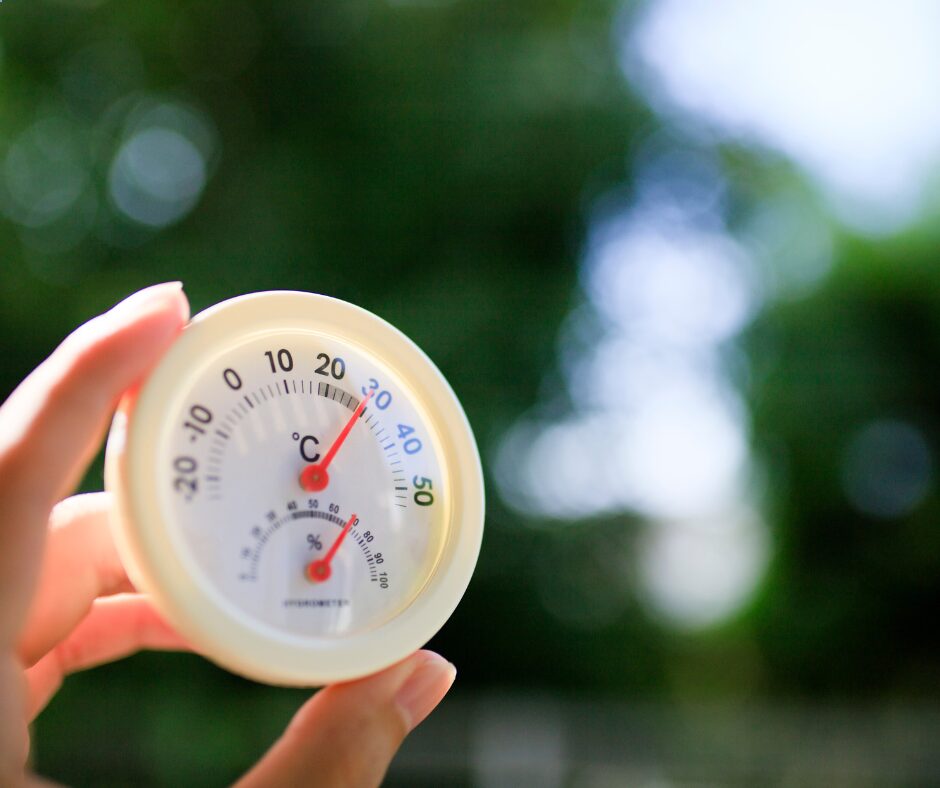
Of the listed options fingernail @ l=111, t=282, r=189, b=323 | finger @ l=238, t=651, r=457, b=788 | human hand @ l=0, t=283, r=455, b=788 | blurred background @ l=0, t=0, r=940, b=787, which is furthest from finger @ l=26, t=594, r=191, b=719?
blurred background @ l=0, t=0, r=940, b=787

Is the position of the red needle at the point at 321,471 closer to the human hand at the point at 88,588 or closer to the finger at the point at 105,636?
the human hand at the point at 88,588

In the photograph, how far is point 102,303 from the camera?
337cm

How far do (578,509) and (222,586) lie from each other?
339cm

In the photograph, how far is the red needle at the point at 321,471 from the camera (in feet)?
2.42

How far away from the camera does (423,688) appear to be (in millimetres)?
747

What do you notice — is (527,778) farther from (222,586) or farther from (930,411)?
(222,586)

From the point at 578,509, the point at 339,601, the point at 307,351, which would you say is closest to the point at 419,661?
the point at 339,601

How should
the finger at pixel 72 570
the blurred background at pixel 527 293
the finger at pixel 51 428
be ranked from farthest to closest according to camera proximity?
the blurred background at pixel 527 293, the finger at pixel 72 570, the finger at pixel 51 428

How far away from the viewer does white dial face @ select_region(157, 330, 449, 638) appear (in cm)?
69

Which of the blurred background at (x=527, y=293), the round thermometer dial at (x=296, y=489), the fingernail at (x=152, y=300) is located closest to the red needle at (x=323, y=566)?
the round thermometer dial at (x=296, y=489)

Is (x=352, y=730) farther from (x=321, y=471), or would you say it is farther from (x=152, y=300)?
(x=152, y=300)

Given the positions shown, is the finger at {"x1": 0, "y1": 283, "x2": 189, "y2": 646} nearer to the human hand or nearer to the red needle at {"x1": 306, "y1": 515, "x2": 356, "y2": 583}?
the human hand

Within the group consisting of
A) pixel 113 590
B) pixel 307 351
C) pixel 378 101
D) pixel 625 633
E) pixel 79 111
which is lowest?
pixel 625 633

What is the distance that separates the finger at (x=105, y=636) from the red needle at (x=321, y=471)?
267mm
